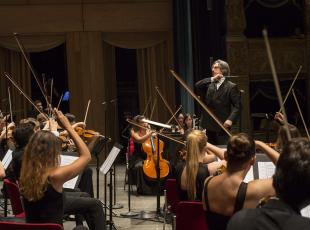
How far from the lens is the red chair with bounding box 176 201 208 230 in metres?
3.75

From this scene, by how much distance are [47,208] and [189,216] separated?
2.92 feet

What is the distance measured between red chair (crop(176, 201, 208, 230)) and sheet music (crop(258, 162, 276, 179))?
57 cm

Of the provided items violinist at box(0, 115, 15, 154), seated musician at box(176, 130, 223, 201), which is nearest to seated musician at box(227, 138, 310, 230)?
seated musician at box(176, 130, 223, 201)

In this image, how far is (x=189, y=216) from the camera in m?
3.77

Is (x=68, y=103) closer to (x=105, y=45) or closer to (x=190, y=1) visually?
(x=105, y=45)

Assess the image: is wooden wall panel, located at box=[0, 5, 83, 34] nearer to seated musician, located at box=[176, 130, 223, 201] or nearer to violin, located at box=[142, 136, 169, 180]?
violin, located at box=[142, 136, 169, 180]

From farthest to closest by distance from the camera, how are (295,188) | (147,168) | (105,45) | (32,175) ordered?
(105,45), (147,168), (32,175), (295,188)

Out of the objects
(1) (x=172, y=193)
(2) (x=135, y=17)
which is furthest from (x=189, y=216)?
(2) (x=135, y=17)

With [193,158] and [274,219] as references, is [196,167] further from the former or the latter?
[274,219]

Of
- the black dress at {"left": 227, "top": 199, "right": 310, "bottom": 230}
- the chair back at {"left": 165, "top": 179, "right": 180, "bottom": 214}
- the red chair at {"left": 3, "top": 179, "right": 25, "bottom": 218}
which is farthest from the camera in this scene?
the chair back at {"left": 165, "top": 179, "right": 180, "bottom": 214}

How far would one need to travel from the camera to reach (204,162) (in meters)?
4.73

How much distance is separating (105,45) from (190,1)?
2.03 metres

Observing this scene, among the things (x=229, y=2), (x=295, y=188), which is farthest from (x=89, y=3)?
(x=295, y=188)

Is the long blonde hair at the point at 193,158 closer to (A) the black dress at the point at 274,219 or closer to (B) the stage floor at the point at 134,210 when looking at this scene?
(B) the stage floor at the point at 134,210
